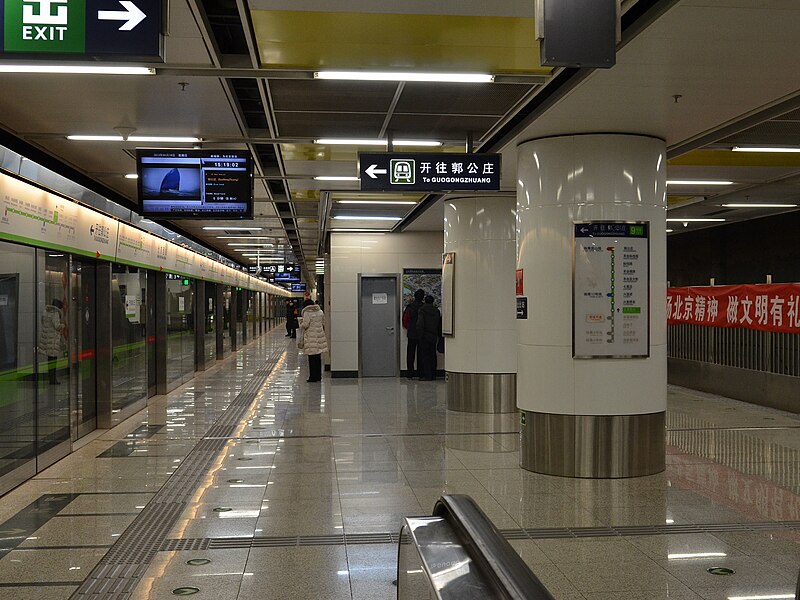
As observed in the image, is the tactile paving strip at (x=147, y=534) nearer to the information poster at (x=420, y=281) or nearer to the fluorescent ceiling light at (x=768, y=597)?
the fluorescent ceiling light at (x=768, y=597)

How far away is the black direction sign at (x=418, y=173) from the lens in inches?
283

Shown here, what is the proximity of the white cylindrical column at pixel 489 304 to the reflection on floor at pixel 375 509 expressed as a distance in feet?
3.01

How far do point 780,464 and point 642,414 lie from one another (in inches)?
68.9

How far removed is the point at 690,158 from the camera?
9023 millimetres

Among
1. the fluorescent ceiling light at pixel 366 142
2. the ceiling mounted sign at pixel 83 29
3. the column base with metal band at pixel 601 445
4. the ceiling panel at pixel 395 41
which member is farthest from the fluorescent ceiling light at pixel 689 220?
the ceiling mounted sign at pixel 83 29

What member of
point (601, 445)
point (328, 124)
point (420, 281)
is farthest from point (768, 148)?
point (420, 281)

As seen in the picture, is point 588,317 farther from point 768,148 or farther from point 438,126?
point 768,148

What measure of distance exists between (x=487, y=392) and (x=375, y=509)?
18.5 ft

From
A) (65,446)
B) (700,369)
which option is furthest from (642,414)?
(700,369)

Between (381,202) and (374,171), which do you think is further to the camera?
(381,202)

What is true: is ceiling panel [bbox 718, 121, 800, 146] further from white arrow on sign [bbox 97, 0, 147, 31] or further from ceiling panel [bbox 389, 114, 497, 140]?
white arrow on sign [bbox 97, 0, 147, 31]

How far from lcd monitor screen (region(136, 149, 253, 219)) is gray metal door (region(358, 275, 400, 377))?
353 inches

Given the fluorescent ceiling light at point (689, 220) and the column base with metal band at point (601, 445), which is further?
the fluorescent ceiling light at point (689, 220)

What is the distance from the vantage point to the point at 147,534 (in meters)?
5.52
